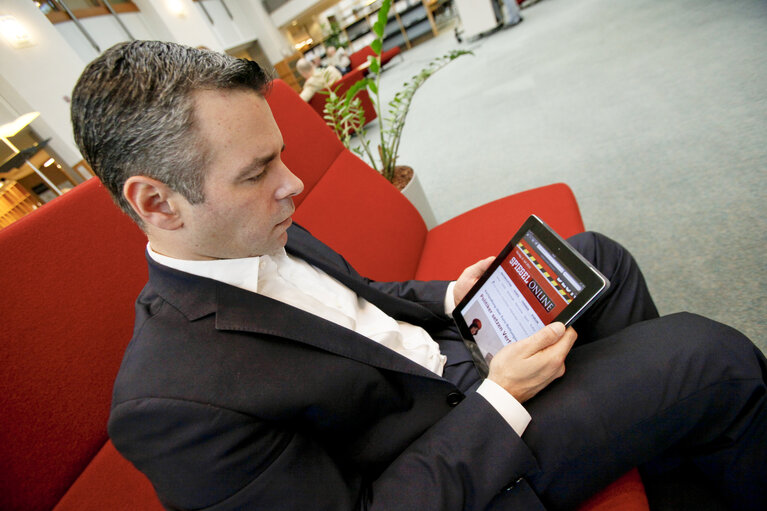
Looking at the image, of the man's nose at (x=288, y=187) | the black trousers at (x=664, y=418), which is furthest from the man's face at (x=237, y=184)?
the black trousers at (x=664, y=418)

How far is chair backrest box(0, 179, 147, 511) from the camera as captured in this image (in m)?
0.52

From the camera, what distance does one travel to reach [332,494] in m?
0.53

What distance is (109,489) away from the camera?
0.59 meters

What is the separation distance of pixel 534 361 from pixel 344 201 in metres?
0.85

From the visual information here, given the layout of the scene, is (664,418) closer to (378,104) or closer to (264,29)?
(378,104)

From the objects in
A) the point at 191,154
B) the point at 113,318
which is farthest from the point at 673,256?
the point at 113,318

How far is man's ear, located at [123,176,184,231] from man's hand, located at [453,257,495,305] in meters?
0.68

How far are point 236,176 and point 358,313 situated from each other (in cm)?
43

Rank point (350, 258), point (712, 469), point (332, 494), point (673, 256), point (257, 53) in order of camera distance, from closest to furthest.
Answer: point (332, 494) < point (712, 469) < point (350, 258) < point (673, 256) < point (257, 53)

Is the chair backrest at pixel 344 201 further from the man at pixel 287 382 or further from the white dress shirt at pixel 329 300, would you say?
the man at pixel 287 382

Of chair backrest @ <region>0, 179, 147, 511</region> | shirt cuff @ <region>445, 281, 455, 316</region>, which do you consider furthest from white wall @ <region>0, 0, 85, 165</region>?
shirt cuff @ <region>445, 281, 455, 316</region>

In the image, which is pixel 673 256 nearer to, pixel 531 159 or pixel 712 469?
pixel 712 469

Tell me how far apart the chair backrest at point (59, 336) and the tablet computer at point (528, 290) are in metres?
0.75

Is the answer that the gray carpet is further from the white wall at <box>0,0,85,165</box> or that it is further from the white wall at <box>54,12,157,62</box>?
the white wall at <box>54,12,157,62</box>
